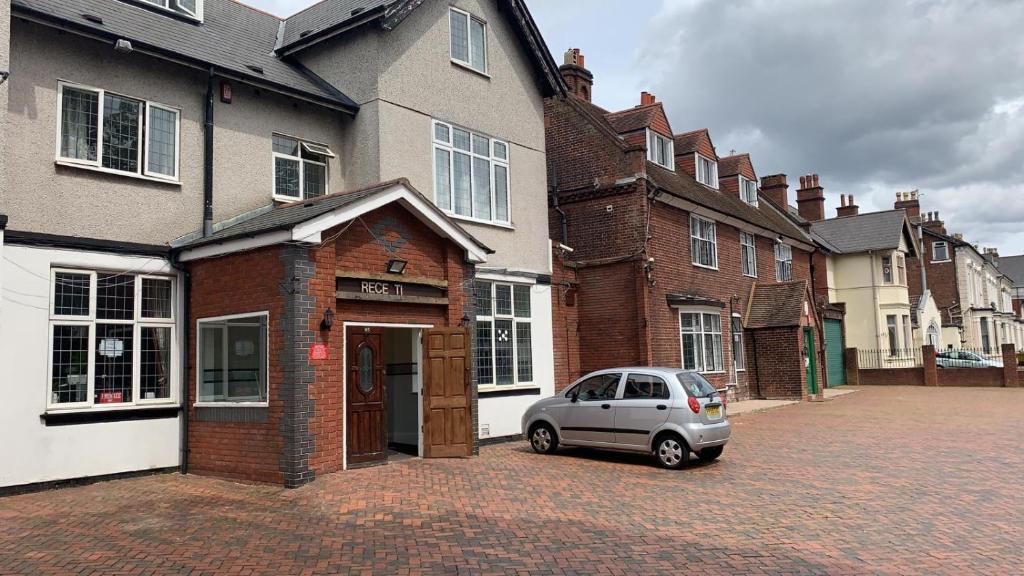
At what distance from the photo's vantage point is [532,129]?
1711 cm

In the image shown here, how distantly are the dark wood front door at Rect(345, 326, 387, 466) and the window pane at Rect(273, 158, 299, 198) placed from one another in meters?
3.39

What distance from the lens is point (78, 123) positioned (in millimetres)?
10586

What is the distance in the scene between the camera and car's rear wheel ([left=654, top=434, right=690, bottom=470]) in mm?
11453

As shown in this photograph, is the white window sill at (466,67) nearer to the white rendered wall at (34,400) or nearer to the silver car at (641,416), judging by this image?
the silver car at (641,416)

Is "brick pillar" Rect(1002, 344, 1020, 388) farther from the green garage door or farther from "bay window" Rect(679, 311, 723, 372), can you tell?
"bay window" Rect(679, 311, 723, 372)

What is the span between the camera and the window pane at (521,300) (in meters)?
16.0

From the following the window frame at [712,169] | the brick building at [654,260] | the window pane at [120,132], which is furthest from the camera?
the window frame at [712,169]

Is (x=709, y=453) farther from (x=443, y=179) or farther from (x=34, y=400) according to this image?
(x=34, y=400)

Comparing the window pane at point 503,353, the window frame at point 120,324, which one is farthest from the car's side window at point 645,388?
the window frame at point 120,324

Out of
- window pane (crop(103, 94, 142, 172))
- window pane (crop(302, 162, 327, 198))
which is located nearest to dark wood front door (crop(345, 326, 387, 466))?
window pane (crop(302, 162, 327, 198))

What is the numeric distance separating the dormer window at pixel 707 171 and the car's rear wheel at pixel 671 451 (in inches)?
626

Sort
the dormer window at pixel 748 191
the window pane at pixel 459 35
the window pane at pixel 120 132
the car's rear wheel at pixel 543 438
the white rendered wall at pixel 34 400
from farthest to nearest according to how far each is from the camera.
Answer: the dormer window at pixel 748 191, the window pane at pixel 459 35, the car's rear wheel at pixel 543 438, the window pane at pixel 120 132, the white rendered wall at pixel 34 400

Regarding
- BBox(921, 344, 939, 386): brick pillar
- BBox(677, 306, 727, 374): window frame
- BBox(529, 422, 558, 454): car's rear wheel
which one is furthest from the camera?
BBox(921, 344, 939, 386): brick pillar

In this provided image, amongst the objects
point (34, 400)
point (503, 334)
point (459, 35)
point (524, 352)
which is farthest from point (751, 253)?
point (34, 400)
